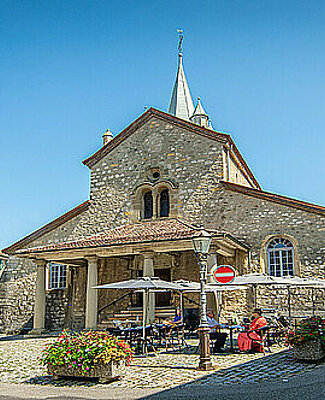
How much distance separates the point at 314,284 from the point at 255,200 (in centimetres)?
568

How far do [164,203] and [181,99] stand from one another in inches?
756

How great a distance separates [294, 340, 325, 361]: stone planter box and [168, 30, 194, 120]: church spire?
29.2 metres

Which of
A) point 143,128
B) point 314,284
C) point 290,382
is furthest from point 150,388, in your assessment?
point 143,128

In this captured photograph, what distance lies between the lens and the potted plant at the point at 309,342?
9859 millimetres

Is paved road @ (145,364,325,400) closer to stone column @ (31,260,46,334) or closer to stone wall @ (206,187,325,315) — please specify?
stone wall @ (206,187,325,315)

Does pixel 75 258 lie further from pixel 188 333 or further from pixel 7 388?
pixel 7 388

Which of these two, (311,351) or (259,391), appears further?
(311,351)

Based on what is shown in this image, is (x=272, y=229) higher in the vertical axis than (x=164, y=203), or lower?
lower

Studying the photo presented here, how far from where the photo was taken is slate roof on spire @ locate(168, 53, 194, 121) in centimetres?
3794

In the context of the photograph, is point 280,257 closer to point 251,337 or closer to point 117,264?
point 251,337

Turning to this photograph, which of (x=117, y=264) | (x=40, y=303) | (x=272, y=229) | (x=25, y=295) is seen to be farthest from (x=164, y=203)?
(x=25, y=295)

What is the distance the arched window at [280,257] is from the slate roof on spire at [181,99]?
20.6 meters

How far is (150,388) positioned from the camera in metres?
8.02

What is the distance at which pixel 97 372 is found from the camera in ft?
28.3
